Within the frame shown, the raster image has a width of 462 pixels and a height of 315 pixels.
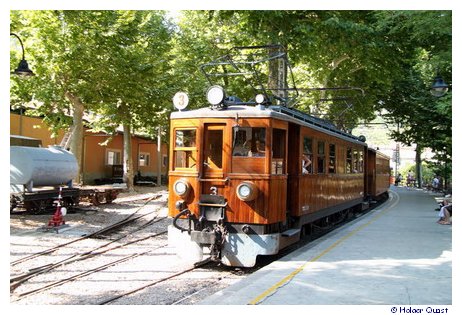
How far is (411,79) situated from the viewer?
25562 millimetres

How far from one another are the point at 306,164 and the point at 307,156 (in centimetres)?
18

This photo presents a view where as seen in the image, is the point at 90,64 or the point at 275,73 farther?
the point at 90,64

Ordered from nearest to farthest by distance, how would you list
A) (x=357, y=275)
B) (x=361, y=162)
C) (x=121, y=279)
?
1. (x=357, y=275)
2. (x=121, y=279)
3. (x=361, y=162)

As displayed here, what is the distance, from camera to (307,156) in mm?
10242

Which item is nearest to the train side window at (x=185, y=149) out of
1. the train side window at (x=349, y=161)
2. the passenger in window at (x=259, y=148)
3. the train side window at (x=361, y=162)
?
the passenger in window at (x=259, y=148)

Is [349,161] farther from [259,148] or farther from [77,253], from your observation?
[77,253]

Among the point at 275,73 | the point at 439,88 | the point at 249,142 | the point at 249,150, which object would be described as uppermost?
the point at 275,73

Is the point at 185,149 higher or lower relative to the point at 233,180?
higher

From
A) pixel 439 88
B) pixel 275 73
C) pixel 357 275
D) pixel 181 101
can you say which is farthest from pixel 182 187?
pixel 275 73

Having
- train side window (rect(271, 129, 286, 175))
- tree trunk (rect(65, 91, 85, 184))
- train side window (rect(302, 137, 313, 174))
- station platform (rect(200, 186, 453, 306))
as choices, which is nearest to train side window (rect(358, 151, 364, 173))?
station platform (rect(200, 186, 453, 306))

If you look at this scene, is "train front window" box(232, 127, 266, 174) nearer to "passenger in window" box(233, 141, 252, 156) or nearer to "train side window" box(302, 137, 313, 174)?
"passenger in window" box(233, 141, 252, 156)

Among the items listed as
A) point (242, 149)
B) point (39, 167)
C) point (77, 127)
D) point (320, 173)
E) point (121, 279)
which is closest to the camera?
point (121, 279)

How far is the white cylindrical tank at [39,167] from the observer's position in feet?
49.1
